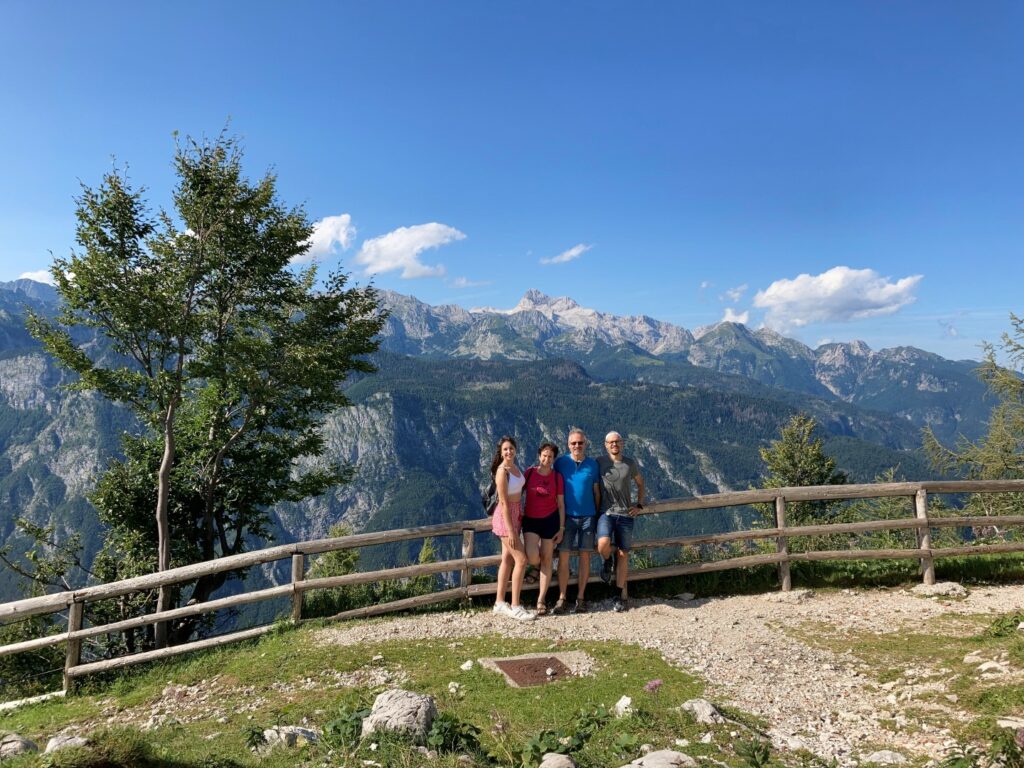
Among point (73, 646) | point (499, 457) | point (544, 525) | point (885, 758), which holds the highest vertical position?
point (499, 457)

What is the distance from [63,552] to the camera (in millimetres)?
14914

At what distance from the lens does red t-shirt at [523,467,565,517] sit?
938 centimetres

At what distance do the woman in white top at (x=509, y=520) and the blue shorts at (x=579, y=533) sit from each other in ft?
2.42

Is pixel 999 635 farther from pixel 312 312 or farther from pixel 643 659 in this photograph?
pixel 312 312

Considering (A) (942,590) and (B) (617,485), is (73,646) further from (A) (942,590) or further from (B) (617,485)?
(A) (942,590)

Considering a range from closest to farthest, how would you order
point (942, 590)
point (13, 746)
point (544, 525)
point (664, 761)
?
point (664, 761) → point (13, 746) → point (544, 525) → point (942, 590)

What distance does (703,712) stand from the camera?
559cm

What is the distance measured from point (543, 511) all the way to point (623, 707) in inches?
148

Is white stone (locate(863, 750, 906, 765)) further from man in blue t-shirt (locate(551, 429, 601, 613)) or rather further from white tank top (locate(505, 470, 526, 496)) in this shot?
white tank top (locate(505, 470, 526, 496))

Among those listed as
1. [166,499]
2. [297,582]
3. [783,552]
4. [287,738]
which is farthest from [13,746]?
[783,552]

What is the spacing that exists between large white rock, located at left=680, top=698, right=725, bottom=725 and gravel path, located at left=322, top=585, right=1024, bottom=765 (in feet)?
1.68

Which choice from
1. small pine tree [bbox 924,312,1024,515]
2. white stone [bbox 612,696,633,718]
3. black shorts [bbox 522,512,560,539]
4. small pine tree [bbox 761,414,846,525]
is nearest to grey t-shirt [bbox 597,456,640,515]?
black shorts [bbox 522,512,560,539]

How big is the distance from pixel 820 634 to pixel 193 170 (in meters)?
14.9

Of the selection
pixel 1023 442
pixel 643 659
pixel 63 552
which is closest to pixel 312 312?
pixel 63 552
